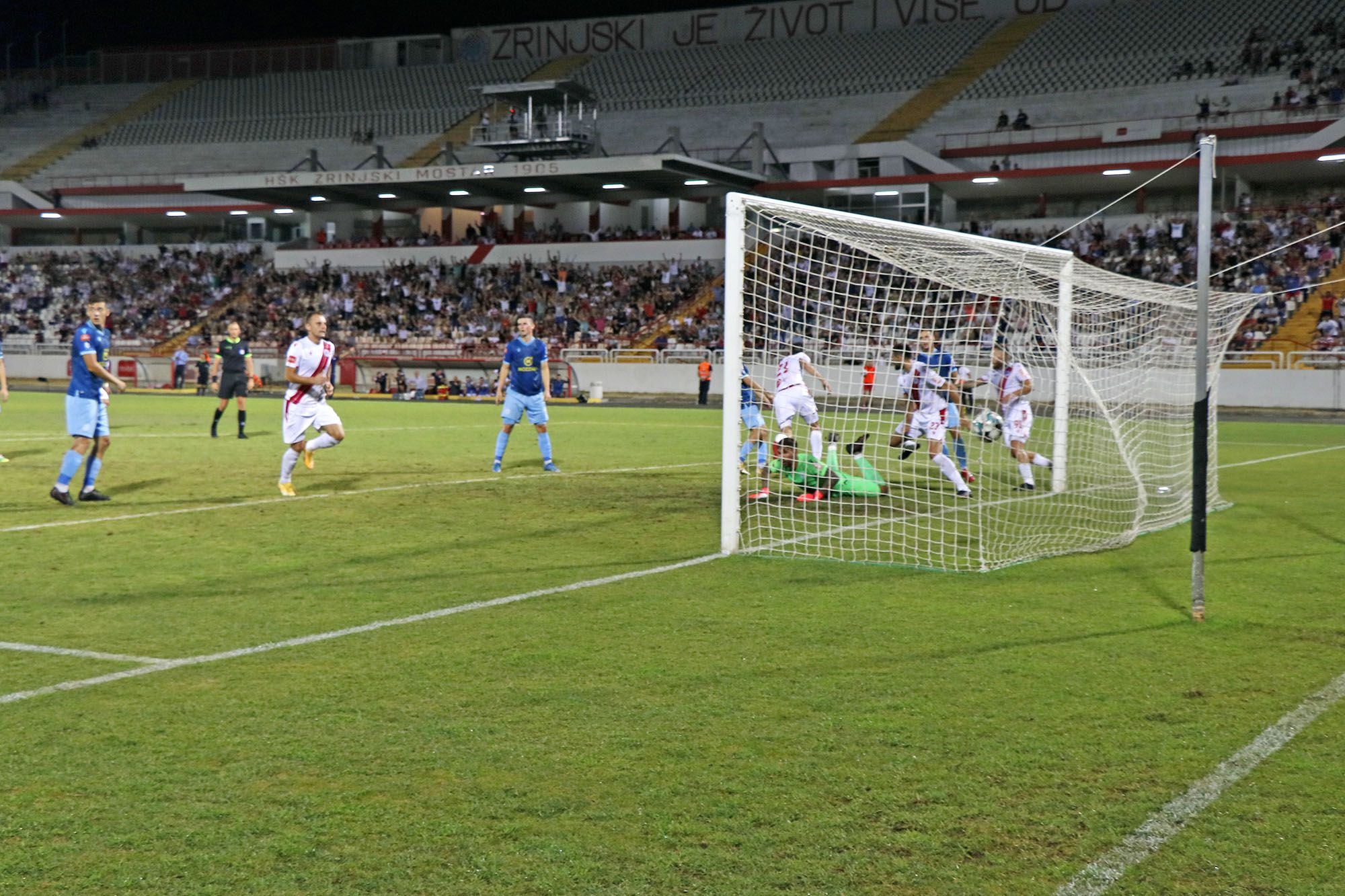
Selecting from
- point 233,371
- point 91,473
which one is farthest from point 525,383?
point 233,371

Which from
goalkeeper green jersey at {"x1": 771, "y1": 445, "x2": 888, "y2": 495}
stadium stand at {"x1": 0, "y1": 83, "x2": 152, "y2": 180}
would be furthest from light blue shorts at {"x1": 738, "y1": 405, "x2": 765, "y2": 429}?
stadium stand at {"x1": 0, "y1": 83, "x2": 152, "y2": 180}

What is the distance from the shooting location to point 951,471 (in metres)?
12.6

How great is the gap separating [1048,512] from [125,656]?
28.5 ft

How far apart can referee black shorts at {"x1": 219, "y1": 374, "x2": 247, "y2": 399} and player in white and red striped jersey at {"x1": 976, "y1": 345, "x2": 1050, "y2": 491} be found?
1250cm

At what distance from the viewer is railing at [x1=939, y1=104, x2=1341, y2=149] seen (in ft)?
129

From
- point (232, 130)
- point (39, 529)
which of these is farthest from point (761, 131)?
point (39, 529)

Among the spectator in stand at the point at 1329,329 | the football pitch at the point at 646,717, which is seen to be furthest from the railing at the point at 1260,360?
the football pitch at the point at 646,717

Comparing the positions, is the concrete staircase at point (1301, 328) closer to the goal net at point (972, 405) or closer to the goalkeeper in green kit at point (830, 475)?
the goal net at point (972, 405)

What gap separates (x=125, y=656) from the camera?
19.5 feet

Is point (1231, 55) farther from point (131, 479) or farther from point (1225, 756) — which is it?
point (1225, 756)

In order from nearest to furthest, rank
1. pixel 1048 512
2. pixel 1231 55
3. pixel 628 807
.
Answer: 1. pixel 628 807
2. pixel 1048 512
3. pixel 1231 55

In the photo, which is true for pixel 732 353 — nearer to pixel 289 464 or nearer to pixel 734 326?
pixel 734 326

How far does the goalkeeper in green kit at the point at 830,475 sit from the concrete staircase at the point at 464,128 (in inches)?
1670

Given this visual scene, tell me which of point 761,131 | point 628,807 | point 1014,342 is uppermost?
point 761,131
